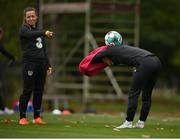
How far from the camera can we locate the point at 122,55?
13.3 meters

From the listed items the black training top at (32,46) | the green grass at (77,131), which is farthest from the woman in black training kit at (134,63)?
the black training top at (32,46)

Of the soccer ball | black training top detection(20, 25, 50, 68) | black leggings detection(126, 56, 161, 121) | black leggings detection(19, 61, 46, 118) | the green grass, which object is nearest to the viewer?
the green grass

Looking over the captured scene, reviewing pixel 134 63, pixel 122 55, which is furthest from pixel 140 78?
pixel 122 55

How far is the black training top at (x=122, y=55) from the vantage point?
1334 centimetres

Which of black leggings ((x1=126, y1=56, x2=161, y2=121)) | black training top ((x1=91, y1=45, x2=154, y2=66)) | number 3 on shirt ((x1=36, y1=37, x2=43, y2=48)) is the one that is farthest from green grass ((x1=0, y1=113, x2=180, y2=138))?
number 3 on shirt ((x1=36, y1=37, x2=43, y2=48))

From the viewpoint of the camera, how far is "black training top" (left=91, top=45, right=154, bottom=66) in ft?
43.8

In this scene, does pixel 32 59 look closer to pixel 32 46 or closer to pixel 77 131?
pixel 32 46

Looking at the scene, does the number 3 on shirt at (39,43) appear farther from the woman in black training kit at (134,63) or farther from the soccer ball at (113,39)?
the soccer ball at (113,39)

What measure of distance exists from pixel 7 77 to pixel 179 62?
917 centimetres

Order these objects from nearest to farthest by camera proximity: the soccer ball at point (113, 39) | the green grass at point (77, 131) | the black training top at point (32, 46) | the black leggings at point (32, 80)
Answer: the green grass at point (77, 131), the soccer ball at point (113, 39), the black training top at point (32, 46), the black leggings at point (32, 80)

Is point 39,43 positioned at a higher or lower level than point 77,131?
higher

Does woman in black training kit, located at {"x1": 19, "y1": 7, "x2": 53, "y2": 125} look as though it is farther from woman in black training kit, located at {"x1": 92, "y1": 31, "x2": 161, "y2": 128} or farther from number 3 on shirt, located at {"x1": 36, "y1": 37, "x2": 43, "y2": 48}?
woman in black training kit, located at {"x1": 92, "y1": 31, "x2": 161, "y2": 128}

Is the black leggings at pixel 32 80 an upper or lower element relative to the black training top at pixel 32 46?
lower

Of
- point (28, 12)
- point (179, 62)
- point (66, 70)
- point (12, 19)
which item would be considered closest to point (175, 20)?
point (179, 62)
